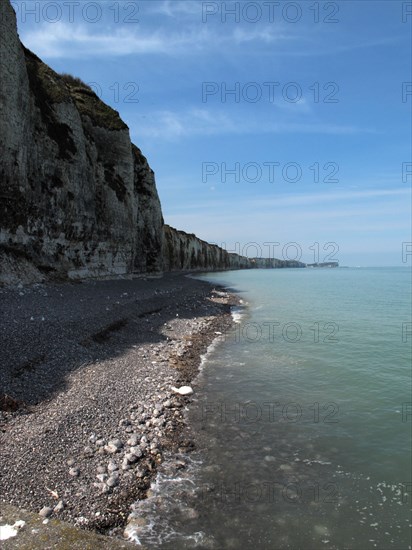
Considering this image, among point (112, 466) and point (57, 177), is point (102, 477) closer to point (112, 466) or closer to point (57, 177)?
point (112, 466)

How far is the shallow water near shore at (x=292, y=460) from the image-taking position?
703cm

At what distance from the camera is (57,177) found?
109ft

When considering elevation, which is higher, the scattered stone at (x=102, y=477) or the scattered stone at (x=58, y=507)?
the scattered stone at (x=58, y=507)

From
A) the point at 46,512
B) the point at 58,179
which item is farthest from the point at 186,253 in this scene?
the point at 46,512

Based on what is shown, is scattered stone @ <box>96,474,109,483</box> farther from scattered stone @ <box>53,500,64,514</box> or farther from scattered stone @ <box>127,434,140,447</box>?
scattered stone @ <box>127,434,140,447</box>

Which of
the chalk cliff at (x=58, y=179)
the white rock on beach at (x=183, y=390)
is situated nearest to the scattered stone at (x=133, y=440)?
the white rock on beach at (x=183, y=390)

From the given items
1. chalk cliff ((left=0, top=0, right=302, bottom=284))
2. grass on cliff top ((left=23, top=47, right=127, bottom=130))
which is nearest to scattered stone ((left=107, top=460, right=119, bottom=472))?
chalk cliff ((left=0, top=0, right=302, bottom=284))

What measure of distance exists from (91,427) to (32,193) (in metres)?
25.2

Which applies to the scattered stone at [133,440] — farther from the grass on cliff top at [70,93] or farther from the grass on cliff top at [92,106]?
the grass on cliff top at [92,106]

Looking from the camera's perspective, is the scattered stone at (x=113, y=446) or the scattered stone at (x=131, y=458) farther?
the scattered stone at (x=113, y=446)

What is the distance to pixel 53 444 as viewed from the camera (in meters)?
8.41

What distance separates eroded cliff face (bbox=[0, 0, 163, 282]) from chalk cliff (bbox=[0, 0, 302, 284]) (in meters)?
0.08

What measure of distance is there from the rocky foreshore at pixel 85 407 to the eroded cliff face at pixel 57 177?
8.98m

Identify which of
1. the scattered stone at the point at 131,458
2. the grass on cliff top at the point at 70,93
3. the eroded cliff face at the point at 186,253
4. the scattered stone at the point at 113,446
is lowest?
the scattered stone at the point at 131,458
